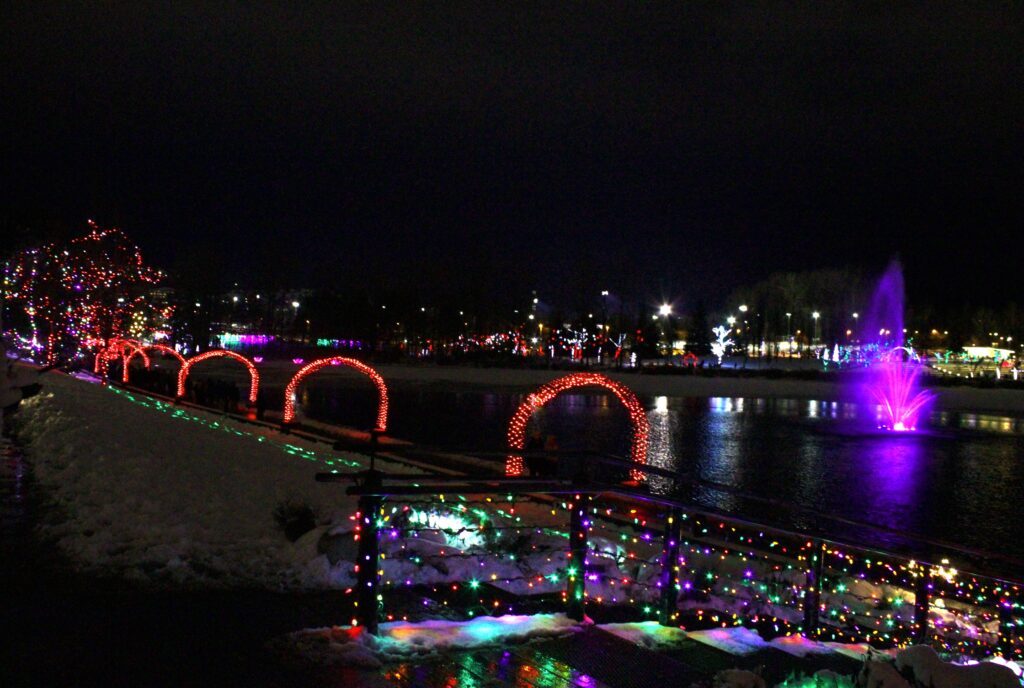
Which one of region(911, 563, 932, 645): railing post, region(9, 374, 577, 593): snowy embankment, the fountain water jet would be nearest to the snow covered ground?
the fountain water jet

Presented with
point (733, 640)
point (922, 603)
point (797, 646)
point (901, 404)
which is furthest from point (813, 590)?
point (901, 404)

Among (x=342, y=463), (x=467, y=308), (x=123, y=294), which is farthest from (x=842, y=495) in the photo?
(x=467, y=308)

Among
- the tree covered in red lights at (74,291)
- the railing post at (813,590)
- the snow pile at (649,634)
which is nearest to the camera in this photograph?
the snow pile at (649,634)

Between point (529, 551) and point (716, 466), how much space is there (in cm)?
1614

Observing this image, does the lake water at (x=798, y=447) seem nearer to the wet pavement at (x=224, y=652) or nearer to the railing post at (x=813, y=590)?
the railing post at (x=813, y=590)

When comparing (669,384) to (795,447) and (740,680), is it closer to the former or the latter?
(795,447)

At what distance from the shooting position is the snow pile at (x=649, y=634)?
5988mm

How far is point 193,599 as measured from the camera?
6.45 meters

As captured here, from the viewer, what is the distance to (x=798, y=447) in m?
29.1

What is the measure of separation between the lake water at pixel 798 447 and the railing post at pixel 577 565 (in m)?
3.04

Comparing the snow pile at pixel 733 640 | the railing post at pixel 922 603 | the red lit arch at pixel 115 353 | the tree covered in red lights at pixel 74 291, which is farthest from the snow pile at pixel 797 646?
the red lit arch at pixel 115 353

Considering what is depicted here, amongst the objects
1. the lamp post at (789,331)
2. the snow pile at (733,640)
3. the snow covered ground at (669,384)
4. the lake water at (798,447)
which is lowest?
the lake water at (798,447)

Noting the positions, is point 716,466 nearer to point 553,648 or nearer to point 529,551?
point 529,551

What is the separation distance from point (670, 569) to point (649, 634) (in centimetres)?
68
